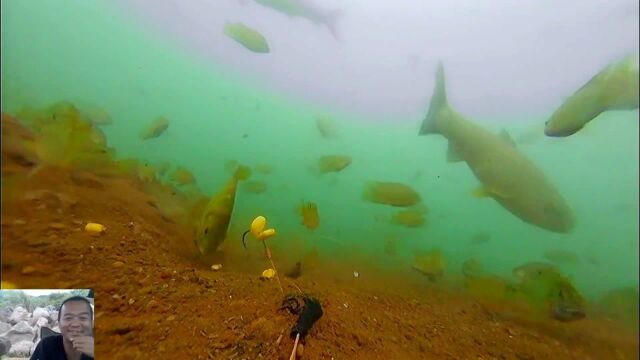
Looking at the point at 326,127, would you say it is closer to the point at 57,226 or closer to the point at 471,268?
the point at 471,268

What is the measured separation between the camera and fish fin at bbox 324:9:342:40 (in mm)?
1377

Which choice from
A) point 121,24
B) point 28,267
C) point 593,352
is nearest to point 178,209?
point 28,267

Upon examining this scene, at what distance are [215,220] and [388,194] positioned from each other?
50 centimetres

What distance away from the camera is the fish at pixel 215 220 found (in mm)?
1281

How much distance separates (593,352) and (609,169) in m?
0.54

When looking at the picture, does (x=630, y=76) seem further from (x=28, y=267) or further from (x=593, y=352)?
(x=28, y=267)

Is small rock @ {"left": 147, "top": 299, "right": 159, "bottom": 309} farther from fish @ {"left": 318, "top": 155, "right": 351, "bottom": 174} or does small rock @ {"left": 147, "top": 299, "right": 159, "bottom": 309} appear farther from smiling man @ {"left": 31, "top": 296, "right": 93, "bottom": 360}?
fish @ {"left": 318, "top": 155, "right": 351, "bottom": 174}

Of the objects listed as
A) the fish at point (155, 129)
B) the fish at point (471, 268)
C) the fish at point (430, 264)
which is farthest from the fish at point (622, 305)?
the fish at point (155, 129)

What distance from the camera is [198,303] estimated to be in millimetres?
1229

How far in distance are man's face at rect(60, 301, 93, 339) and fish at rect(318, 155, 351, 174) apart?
2.30 ft

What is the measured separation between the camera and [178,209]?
1276 mm

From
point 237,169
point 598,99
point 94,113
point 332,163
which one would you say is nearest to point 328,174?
point 332,163

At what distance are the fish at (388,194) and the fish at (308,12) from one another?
45 cm

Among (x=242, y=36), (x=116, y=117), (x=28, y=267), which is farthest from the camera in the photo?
(x=242, y=36)
